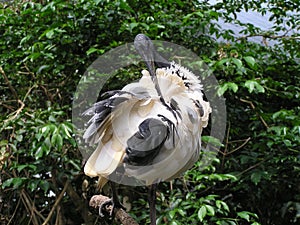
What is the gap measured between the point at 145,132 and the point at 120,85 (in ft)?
2.85

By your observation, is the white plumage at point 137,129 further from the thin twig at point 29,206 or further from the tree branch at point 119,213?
the thin twig at point 29,206

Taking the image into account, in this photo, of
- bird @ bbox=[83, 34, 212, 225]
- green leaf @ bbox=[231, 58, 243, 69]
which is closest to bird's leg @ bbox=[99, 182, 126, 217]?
bird @ bbox=[83, 34, 212, 225]

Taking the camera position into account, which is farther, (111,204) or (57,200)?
(57,200)

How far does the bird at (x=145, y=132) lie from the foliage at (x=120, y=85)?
0.61 m

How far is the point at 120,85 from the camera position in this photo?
1.76m

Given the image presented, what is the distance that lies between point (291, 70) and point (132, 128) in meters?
1.55

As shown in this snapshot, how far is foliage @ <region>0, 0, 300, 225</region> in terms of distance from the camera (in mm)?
1784

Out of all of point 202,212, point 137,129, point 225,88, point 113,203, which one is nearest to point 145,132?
point 137,129

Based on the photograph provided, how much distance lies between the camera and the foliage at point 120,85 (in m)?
1.78

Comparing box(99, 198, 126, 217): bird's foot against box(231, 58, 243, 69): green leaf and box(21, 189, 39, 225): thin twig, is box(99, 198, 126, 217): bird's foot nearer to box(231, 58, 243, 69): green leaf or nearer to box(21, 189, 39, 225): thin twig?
box(231, 58, 243, 69): green leaf

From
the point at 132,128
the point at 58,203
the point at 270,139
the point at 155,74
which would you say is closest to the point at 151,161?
the point at 132,128

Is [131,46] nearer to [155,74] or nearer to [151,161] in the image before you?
[155,74]

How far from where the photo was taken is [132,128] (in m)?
0.95

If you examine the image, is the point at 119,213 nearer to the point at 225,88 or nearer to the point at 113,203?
the point at 113,203
